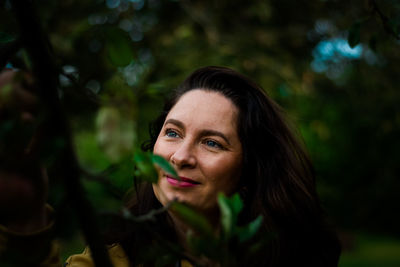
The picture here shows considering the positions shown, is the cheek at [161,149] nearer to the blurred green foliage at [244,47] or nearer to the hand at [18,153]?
the blurred green foliage at [244,47]

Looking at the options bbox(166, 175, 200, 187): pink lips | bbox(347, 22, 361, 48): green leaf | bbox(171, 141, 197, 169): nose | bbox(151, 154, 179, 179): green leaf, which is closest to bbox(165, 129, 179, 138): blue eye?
bbox(171, 141, 197, 169): nose

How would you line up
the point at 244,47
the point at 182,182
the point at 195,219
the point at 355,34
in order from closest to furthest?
the point at 195,219 → the point at 355,34 → the point at 182,182 → the point at 244,47

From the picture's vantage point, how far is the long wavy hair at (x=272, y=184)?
1.83m

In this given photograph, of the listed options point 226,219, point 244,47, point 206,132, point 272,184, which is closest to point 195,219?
point 226,219

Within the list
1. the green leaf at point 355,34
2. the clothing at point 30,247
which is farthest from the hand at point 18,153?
the green leaf at point 355,34

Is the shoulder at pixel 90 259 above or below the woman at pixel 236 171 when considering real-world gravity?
below

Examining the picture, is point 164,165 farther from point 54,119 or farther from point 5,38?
point 5,38

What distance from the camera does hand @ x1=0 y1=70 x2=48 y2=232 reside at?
1.93 feet

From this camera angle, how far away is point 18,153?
0.64 m

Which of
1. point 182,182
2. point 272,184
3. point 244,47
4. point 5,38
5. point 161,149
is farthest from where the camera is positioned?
point 244,47

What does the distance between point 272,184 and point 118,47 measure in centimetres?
134

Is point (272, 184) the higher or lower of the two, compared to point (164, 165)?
lower

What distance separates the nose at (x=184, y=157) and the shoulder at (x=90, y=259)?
1.56ft

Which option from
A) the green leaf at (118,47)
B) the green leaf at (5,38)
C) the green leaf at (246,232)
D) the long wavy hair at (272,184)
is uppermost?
the green leaf at (118,47)
